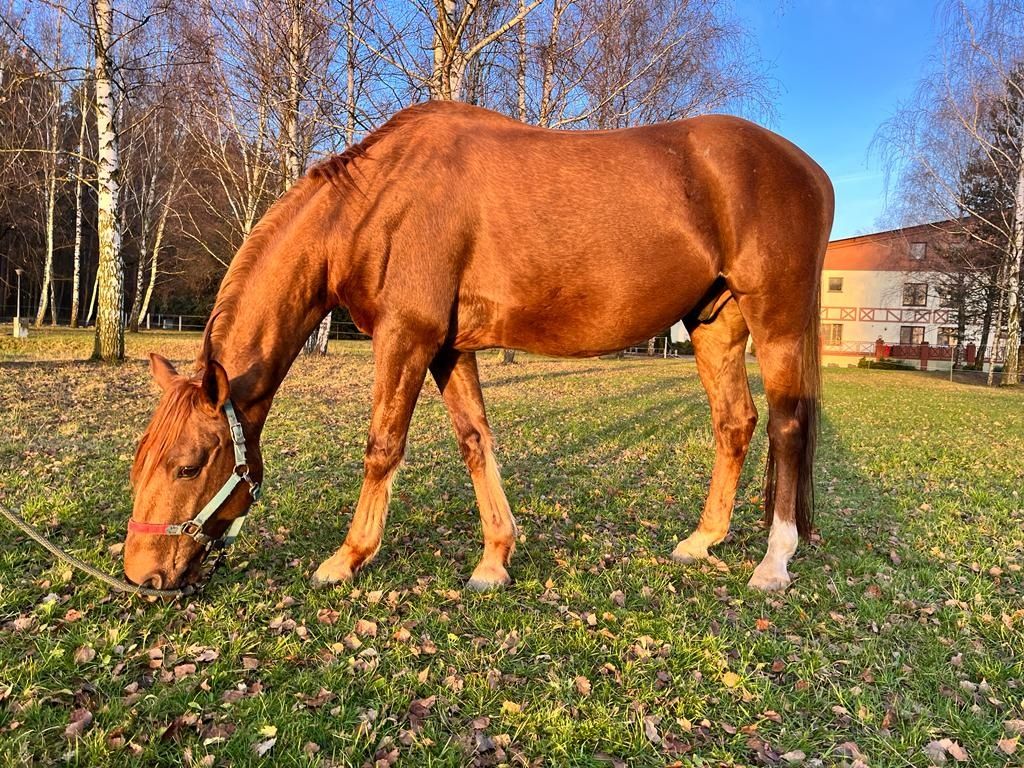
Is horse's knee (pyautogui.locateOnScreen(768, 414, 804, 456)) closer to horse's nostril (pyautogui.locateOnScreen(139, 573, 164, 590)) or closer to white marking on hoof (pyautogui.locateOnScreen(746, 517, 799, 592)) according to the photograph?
white marking on hoof (pyautogui.locateOnScreen(746, 517, 799, 592))

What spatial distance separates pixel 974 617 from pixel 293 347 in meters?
3.78

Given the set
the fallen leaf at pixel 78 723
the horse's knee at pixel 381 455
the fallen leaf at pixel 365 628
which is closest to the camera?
the fallen leaf at pixel 78 723

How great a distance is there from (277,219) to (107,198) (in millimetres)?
12315

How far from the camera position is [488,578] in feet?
10.8

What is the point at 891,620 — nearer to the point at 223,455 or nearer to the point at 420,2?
the point at 223,455

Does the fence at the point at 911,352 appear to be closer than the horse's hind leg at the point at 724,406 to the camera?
No

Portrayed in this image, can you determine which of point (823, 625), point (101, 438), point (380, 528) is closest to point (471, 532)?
point (380, 528)

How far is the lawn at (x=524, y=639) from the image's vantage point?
203 cm

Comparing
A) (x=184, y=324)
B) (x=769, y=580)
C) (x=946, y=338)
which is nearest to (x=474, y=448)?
(x=769, y=580)

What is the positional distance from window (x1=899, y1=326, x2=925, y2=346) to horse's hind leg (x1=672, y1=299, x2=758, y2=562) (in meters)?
50.3

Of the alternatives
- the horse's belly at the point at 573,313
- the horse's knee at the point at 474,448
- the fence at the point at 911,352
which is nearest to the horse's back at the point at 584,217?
the horse's belly at the point at 573,313

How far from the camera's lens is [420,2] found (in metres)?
8.86

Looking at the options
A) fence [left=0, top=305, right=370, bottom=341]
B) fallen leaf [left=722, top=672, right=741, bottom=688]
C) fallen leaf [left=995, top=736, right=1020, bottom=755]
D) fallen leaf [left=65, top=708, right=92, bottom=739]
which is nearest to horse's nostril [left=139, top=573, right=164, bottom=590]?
fallen leaf [left=65, top=708, right=92, bottom=739]

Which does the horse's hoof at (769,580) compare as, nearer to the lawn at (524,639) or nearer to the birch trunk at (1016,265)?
the lawn at (524,639)
